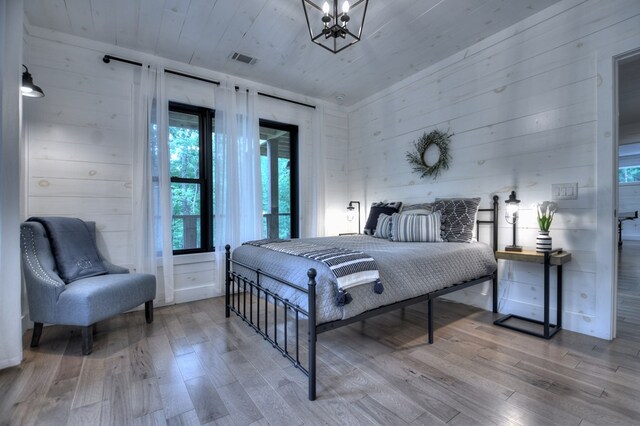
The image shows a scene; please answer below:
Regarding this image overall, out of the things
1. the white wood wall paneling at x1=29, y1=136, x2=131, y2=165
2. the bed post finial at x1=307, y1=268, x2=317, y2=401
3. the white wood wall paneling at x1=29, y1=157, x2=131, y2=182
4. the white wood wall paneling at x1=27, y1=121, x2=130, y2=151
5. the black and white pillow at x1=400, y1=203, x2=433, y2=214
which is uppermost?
the white wood wall paneling at x1=27, y1=121, x2=130, y2=151

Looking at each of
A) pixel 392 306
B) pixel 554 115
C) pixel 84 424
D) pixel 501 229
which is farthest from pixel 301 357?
pixel 554 115

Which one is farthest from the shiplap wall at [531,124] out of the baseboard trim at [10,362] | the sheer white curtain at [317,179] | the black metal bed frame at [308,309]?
the baseboard trim at [10,362]

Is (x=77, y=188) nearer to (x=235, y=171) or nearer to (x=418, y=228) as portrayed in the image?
(x=235, y=171)

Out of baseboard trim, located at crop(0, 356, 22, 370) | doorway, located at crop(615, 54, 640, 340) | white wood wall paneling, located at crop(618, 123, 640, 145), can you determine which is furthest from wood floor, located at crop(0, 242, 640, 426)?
white wood wall paneling, located at crop(618, 123, 640, 145)

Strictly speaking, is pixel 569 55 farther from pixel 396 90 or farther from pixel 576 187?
pixel 396 90

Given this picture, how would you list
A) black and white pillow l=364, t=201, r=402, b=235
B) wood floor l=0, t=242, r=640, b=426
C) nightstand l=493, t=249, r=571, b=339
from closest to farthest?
wood floor l=0, t=242, r=640, b=426 → nightstand l=493, t=249, r=571, b=339 → black and white pillow l=364, t=201, r=402, b=235

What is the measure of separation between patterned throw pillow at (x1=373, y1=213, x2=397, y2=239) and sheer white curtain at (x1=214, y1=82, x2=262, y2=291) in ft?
4.76

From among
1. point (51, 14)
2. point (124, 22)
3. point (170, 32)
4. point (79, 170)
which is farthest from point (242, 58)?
point (79, 170)

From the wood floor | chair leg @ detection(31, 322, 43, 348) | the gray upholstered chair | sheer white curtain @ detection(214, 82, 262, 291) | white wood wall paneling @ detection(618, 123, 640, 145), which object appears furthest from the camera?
white wood wall paneling @ detection(618, 123, 640, 145)

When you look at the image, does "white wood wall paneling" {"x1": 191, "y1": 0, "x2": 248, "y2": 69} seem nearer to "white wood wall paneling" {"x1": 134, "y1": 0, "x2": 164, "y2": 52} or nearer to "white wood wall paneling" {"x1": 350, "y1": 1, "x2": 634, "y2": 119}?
"white wood wall paneling" {"x1": 134, "y1": 0, "x2": 164, "y2": 52}

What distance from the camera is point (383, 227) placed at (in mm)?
3375

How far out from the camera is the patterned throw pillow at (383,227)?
332 centimetres

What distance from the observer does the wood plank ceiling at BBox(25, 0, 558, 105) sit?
8.04ft

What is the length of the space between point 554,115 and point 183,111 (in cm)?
378
